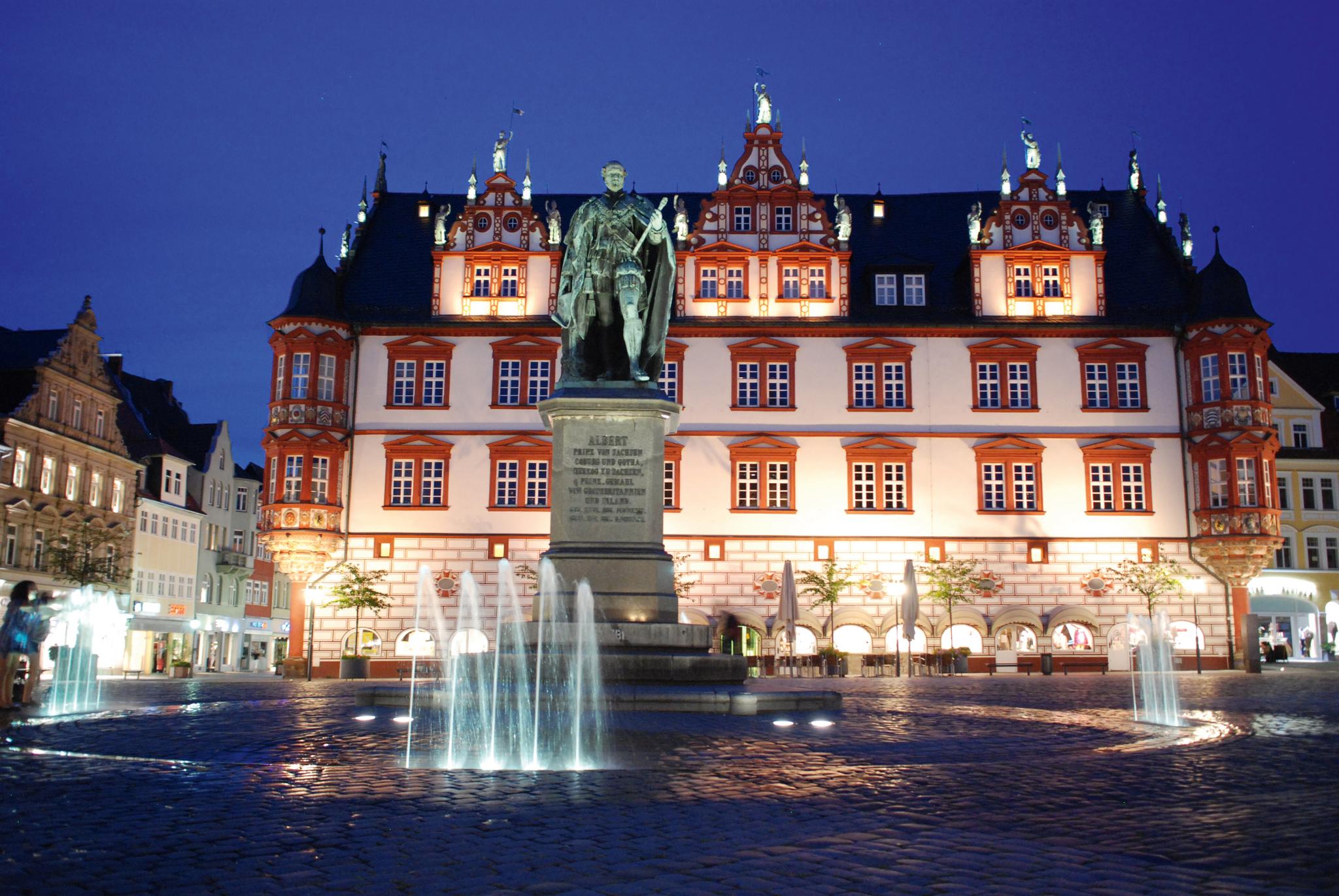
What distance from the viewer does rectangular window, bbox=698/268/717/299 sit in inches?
1721

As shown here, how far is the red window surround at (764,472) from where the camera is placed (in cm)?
4259

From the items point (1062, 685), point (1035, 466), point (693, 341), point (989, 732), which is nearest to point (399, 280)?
point (693, 341)

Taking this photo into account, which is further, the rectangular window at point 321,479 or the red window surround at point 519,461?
the red window surround at point 519,461

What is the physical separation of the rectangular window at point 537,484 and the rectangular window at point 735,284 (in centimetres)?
856

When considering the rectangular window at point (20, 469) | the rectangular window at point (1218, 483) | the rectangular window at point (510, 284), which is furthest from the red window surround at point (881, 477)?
the rectangular window at point (20, 469)

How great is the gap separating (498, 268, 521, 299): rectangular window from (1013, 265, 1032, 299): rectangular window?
677 inches

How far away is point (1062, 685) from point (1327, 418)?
39.1 meters

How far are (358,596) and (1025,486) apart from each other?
72.7ft

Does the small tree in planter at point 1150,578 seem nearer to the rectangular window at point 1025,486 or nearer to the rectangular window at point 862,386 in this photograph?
the rectangular window at point 1025,486

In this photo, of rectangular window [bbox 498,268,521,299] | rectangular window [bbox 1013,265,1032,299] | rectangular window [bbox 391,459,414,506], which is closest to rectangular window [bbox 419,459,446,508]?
rectangular window [bbox 391,459,414,506]

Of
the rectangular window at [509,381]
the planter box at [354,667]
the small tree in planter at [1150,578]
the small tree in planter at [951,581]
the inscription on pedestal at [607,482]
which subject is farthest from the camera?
the rectangular window at [509,381]

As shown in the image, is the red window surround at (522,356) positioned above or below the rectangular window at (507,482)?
above

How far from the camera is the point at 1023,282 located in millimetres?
44094

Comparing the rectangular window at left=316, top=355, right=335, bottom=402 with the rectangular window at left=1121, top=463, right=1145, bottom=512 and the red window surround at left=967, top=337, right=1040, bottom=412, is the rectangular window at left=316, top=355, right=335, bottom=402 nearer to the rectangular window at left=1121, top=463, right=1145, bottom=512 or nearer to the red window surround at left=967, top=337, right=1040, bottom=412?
the red window surround at left=967, top=337, right=1040, bottom=412
